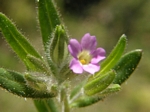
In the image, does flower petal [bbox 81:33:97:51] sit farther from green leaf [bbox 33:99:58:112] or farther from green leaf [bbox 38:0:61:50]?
green leaf [bbox 33:99:58:112]

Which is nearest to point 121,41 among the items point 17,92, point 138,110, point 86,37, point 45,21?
point 86,37

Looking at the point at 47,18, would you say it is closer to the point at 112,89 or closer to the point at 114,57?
the point at 114,57

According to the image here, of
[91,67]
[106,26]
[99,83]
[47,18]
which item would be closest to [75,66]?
[91,67]

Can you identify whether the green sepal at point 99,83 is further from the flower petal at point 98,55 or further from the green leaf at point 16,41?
the green leaf at point 16,41

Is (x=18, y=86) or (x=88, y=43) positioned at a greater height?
(x=88, y=43)

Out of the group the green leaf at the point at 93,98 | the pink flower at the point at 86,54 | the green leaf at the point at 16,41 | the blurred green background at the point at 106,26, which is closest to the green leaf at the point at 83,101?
the green leaf at the point at 93,98
